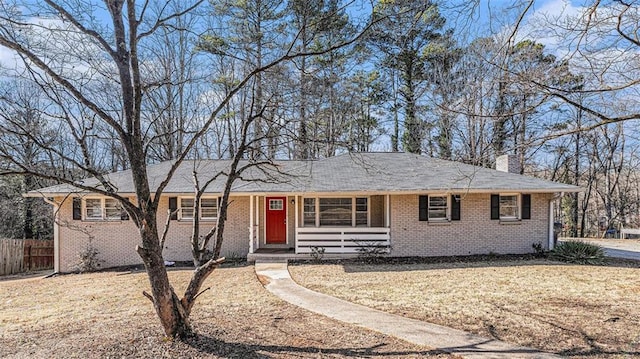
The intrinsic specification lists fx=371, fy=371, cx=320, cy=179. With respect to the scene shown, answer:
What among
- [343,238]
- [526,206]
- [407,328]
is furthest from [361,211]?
[407,328]

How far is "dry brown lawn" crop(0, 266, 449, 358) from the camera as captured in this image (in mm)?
4543

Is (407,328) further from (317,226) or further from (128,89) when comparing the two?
(317,226)

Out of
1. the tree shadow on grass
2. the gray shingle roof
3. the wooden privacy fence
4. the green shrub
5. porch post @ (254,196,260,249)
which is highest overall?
the gray shingle roof

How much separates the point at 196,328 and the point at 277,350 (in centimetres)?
147

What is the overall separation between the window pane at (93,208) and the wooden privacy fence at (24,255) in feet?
16.7

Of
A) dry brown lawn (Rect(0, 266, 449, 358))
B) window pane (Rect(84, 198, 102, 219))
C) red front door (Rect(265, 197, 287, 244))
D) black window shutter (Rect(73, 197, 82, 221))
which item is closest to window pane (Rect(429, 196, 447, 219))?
red front door (Rect(265, 197, 287, 244))

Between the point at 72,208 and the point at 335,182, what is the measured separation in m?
9.01

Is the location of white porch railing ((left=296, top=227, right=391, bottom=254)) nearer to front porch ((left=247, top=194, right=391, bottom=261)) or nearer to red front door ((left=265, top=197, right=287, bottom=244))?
front porch ((left=247, top=194, right=391, bottom=261))

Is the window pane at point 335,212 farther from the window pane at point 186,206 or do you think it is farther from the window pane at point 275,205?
the window pane at point 186,206

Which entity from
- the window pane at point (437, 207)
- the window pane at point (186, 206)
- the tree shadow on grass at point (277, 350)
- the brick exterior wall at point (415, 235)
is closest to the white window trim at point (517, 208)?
the brick exterior wall at point (415, 235)

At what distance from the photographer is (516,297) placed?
7.38 m

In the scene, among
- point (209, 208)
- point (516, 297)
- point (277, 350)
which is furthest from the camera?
point (209, 208)

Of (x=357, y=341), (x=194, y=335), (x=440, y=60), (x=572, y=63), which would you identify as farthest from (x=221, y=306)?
(x=440, y=60)

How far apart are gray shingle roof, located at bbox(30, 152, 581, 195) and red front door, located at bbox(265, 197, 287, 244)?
0.85 metres
